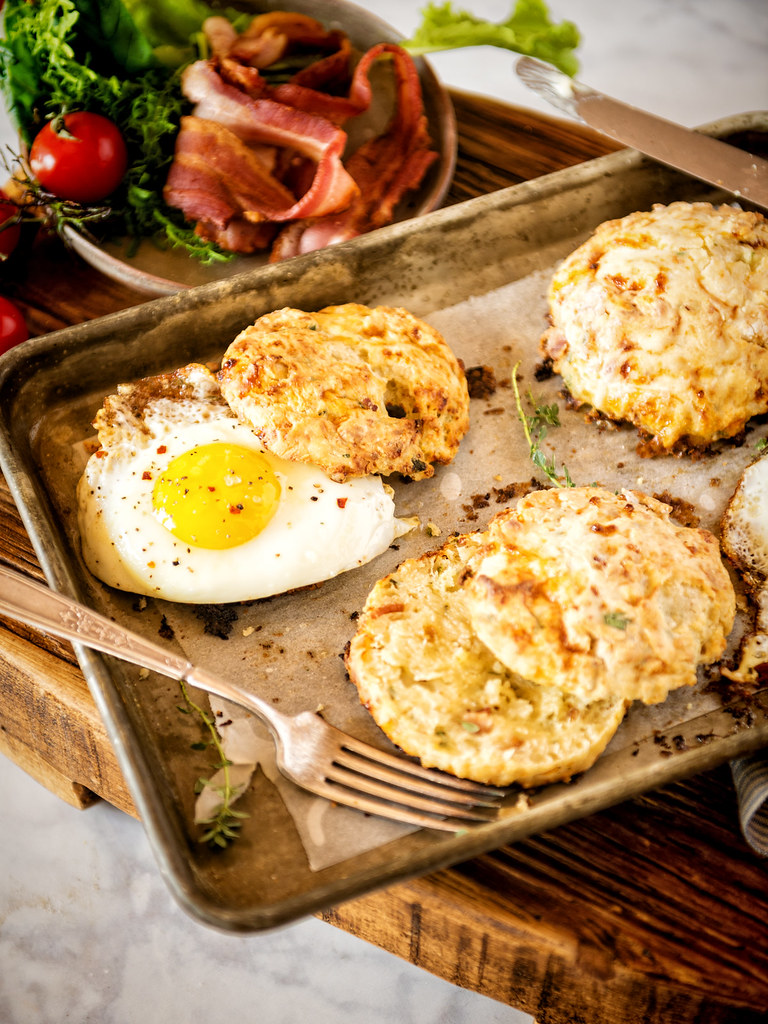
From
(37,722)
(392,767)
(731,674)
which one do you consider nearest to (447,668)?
(392,767)

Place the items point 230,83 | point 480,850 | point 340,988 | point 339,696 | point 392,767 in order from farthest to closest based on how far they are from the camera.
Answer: point 230,83, point 340,988, point 339,696, point 392,767, point 480,850

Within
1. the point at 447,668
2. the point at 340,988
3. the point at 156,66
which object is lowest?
the point at 340,988

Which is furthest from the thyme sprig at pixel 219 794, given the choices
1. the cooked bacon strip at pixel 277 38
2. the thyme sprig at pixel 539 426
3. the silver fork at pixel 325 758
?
the cooked bacon strip at pixel 277 38

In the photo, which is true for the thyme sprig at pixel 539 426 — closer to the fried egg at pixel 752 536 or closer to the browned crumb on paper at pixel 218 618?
the fried egg at pixel 752 536

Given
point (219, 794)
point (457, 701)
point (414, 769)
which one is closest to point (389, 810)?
point (414, 769)

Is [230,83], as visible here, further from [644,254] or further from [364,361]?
[644,254]

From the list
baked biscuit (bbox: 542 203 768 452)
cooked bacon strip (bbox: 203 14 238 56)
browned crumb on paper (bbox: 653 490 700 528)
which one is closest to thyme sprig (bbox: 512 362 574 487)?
baked biscuit (bbox: 542 203 768 452)

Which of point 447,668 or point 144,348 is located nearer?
point 447,668

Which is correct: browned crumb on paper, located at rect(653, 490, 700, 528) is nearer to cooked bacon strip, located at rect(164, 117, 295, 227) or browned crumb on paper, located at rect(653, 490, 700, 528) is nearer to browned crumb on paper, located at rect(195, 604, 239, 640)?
browned crumb on paper, located at rect(195, 604, 239, 640)
